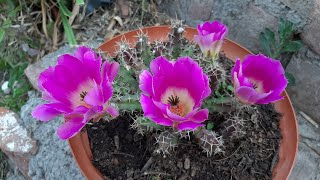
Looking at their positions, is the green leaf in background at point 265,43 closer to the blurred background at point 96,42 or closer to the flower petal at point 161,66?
the blurred background at point 96,42

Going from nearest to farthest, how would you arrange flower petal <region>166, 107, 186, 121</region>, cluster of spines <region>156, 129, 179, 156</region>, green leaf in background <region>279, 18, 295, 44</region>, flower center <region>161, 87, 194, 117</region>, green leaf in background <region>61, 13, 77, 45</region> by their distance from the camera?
flower petal <region>166, 107, 186, 121</region> → flower center <region>161, 87, 194, 117</region> → cluster of spines <region>156, 129, 179, 156</region> → green leaf in background <region>279, 18, 295, 44</region> → green leaf in background <region>61, 13, 77, 45</region>

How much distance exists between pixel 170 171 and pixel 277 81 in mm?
409

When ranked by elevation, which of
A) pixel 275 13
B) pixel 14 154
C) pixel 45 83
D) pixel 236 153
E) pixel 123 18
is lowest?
pixel 14 154

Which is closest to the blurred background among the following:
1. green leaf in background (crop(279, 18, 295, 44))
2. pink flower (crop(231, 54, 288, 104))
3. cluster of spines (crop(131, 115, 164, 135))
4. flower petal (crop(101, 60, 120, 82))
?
green leaf in background (crop(279, 18, 295, 44))

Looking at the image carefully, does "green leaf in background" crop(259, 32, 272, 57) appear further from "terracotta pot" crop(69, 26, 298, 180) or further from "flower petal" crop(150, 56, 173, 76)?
"flower petal" crop(150, 56, 173, 76)

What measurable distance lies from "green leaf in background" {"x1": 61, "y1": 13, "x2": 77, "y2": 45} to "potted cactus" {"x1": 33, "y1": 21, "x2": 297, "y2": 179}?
365mm

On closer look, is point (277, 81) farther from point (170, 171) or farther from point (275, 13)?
point (275, 13)

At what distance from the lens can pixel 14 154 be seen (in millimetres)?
1548

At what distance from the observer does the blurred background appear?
1.47 metres

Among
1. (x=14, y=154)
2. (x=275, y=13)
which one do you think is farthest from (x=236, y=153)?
(x=14, y=154)

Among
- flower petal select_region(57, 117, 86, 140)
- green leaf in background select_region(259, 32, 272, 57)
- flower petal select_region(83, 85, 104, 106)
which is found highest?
flower petal select_region(83, 85, 104, 106)

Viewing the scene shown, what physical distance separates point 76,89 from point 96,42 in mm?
916

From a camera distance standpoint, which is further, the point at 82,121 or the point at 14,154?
the point at 14,154

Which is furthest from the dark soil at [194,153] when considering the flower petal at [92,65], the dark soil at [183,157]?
the flower petal at [92,65]
